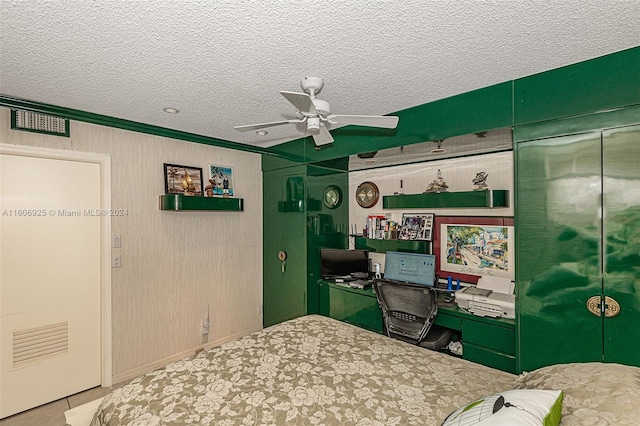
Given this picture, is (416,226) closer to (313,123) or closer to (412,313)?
(412,313)

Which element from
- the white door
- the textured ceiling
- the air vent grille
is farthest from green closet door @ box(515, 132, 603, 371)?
the air vent grille

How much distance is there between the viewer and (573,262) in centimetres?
203

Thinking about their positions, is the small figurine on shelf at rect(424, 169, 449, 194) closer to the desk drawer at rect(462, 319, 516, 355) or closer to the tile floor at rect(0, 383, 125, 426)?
the desk drawer at rect(462, 319, 516, 355)

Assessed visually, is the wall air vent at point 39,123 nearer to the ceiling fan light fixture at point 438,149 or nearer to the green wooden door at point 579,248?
the ceiling fan light fixture at point 438,149

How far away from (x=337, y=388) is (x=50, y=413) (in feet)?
8.52

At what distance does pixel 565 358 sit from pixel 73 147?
4100 mm

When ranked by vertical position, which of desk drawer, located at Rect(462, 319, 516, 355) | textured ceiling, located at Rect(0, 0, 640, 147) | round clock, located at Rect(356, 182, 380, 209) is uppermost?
textured ceiling, located at Rect(0, 0, 640, 147)

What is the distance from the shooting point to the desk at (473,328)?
2.39 m

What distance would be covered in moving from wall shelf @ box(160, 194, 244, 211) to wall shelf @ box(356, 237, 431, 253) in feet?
5.15

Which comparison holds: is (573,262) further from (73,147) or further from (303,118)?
(73,147)

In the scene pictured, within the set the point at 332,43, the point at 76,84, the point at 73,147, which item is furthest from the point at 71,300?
the point at 332,43

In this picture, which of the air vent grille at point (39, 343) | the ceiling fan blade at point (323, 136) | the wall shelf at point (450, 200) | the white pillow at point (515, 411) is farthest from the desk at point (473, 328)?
the air vent grille at point (39, 343)

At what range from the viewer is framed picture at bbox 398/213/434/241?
3.50 meters

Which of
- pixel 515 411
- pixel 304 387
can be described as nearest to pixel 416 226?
pixel 304 387
